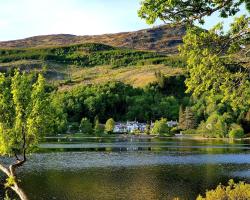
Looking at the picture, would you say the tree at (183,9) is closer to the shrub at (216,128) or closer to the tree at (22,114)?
the tree at (22,114)

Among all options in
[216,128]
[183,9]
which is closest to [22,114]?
[183,9]

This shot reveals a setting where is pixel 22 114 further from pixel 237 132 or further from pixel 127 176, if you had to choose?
pixel 237 132

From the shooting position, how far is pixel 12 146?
2195 centimetres

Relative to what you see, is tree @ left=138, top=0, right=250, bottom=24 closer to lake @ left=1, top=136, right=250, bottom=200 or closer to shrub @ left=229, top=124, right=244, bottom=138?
lake @ left=1, top=136, right=250, bottom=200

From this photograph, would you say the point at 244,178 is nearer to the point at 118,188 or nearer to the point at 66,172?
the point at 118,188

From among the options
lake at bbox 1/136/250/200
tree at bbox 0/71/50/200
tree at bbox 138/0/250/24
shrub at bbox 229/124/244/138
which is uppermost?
tree at bbox 138/0/250/24

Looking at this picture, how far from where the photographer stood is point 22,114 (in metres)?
21.8

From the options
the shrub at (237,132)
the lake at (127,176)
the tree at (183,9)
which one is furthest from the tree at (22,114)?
Answer: the shrub at (237,132)

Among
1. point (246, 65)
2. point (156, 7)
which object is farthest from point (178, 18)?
point (246, 65)

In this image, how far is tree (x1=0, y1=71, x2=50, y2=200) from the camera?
2150 cm

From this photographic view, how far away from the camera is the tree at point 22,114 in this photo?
21502 mm

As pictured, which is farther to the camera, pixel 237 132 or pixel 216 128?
pixel 216 128

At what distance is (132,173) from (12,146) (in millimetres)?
49009

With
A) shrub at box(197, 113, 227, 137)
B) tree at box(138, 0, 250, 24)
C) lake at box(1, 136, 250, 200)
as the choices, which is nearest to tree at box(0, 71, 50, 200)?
tree at box(138, 0, 250, 24)
